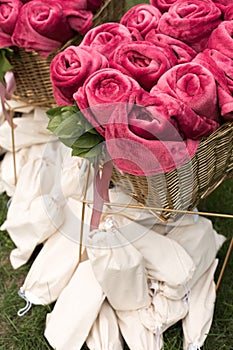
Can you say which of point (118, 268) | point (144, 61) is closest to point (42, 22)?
point (144, 61)

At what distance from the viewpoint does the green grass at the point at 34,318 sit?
5.18ft

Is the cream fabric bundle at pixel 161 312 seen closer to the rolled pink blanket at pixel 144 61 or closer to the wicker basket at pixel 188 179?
the wicker basket at pixel 188 179

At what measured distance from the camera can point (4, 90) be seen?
68.9 inches

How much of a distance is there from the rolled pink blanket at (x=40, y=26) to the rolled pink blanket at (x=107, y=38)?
0.24 m

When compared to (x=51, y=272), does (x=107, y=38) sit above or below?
above

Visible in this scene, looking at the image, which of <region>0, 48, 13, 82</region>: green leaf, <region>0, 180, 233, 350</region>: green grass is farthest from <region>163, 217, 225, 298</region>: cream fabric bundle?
<region>0, 48, 13, 82</region>: green leaf

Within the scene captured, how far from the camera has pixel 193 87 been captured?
117 cm

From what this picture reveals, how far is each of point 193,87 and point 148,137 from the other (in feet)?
0.48

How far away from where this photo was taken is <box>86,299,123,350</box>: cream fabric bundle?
1492 mm

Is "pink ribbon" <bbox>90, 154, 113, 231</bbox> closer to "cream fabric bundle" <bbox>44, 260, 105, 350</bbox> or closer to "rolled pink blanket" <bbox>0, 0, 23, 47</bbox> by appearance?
"cream fabric bundle" <bbox>44, 260, 105, 350</bbox>

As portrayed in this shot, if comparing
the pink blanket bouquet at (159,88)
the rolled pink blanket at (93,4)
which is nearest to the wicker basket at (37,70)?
the rolled pink blanket at (93,4)

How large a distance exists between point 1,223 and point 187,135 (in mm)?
1022

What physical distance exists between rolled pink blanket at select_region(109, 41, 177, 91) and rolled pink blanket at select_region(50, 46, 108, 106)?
0.04 m

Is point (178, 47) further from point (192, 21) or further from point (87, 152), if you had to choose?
point (87, 152)
